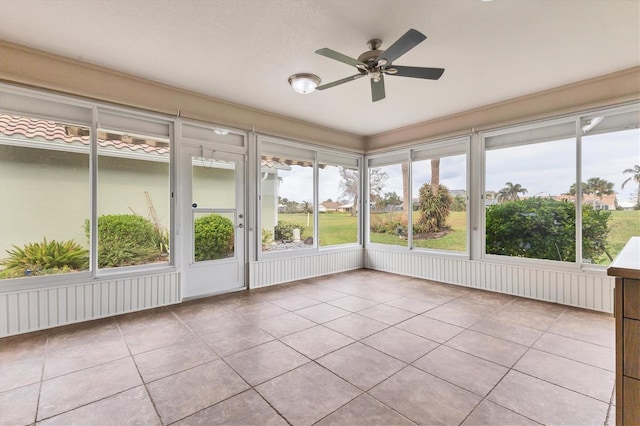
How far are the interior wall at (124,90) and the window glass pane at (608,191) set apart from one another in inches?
164

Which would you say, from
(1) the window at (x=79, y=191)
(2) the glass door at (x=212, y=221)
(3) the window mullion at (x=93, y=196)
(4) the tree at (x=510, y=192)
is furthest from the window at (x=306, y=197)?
(4) the tree at (x=510, y=192)

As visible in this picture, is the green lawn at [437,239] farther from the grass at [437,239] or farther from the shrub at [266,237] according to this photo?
the shrub at [266,237]

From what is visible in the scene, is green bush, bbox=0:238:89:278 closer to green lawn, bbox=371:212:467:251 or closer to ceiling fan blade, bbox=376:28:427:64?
ceiling fan blade, bbox=376:28:427:64

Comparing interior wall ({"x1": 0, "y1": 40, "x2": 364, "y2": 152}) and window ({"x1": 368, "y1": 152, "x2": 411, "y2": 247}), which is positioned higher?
interior wall ({"x1": 0, "y1": 40, "x2": 364, "y2": 152})

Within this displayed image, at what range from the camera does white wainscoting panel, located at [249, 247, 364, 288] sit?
4.81 meters

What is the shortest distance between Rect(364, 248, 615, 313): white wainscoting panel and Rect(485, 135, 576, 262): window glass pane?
0.24 m

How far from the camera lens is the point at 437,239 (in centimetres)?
532

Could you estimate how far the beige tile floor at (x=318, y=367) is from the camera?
1845 mm

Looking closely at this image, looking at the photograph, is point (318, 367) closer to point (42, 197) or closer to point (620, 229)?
point (42, 197)

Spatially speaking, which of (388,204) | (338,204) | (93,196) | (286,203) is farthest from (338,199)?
(93,196)

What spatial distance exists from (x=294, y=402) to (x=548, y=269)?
3.93m

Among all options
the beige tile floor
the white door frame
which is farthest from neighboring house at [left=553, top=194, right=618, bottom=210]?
the white door frame

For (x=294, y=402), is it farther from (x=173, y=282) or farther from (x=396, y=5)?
(x=396, y=5)

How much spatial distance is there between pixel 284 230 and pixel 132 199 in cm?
233
